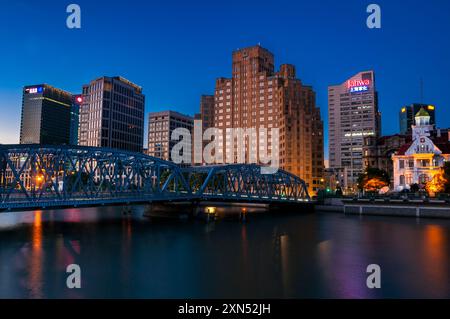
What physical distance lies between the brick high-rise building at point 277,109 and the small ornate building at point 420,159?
47.7 meters

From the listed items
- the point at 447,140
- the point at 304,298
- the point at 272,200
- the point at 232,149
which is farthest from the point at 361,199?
the point at 232,149

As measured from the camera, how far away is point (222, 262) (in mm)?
33156

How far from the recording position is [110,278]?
27.3 m

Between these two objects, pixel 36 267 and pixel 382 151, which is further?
pixel 382 151

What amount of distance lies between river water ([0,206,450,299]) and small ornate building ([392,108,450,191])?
144ft

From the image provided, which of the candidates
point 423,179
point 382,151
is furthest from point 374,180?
point 382,151

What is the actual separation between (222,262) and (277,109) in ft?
453

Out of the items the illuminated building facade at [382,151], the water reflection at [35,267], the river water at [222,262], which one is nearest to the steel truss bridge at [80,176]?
the river water at [222,262]

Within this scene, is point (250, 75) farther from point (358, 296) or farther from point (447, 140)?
point (358, 296)

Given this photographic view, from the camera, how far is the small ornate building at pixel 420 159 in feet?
308

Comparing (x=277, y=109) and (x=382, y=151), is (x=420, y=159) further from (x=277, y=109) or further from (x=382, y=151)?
(x=277, y=109)

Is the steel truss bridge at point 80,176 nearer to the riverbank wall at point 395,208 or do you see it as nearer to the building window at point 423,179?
the riverbank wall at point 395,208

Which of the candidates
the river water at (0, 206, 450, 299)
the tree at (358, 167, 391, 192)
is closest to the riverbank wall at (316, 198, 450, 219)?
the river water at (0, 206, 450, 299)

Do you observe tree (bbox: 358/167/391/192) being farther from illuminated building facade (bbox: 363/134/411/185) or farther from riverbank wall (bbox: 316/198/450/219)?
illuminated building facade (bbox: 363/134/411/185)
